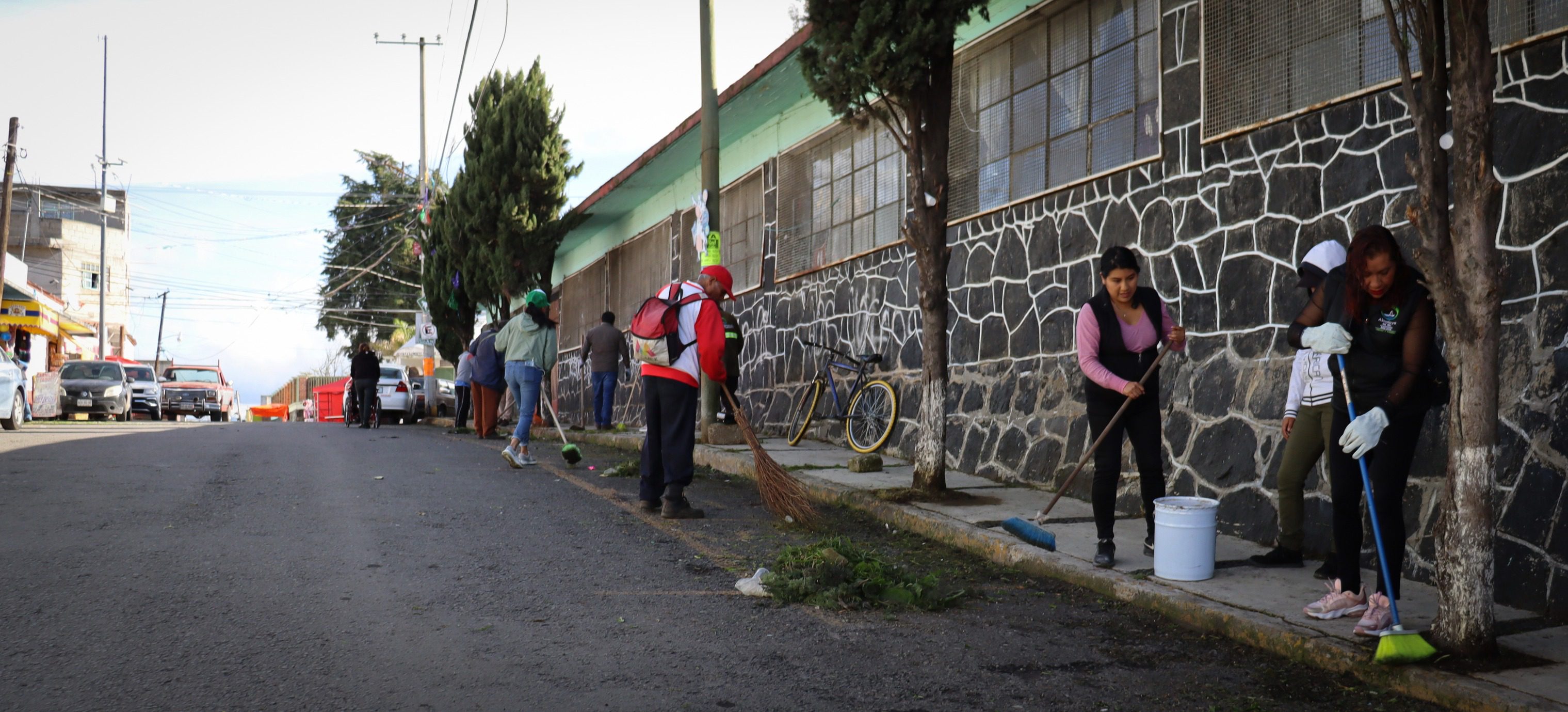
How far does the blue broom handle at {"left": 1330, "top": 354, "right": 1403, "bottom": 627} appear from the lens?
4.26m

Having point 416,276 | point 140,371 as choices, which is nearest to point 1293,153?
point 140,371

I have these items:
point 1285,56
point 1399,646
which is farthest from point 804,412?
point 1399,646

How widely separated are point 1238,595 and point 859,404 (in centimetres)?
675

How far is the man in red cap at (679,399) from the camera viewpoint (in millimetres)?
7785

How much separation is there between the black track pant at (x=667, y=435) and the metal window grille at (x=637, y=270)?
10.9 meters

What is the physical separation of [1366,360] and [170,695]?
180 inches

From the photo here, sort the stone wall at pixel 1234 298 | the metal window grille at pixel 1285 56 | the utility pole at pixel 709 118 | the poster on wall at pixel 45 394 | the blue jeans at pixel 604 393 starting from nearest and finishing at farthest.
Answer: the stone wall at pixel 1234 298, the metal window grille at pixel 1285 56, the utility pole at pixel 709 118, the blue jeans at pixel 604 393, the poster on wall at pixel 45 394

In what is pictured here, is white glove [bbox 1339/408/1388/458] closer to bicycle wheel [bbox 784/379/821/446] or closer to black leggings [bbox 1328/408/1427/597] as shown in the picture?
black leggings [bbox 1328/408/1427/597]

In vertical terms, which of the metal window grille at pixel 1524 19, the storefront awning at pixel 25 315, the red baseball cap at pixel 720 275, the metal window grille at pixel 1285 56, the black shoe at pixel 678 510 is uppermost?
the storefront awning at pixel 25 315

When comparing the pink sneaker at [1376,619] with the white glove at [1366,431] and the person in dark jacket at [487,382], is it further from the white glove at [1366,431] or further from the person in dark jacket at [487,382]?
the person in dark jacket at [487,382]

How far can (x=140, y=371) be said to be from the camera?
106ft

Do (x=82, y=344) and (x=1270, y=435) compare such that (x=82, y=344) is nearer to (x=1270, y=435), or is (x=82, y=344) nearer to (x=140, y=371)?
(x=140, y=371)

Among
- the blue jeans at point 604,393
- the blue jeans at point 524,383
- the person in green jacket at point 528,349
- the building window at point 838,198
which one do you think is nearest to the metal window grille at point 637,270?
the blue jeans at point 604,393

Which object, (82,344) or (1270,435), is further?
(82,344)
